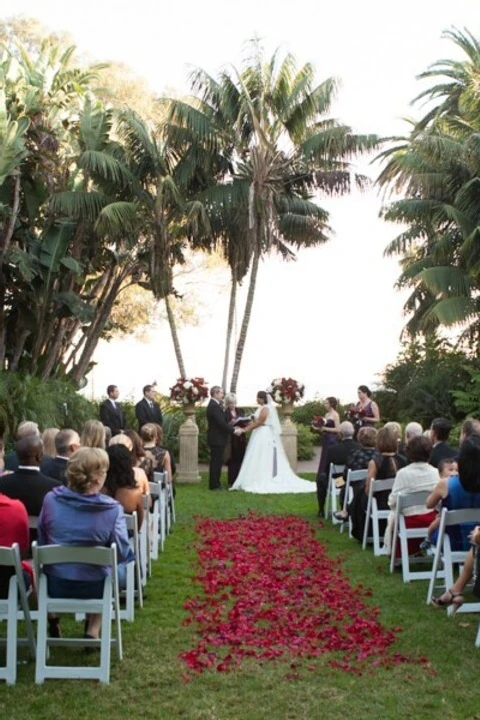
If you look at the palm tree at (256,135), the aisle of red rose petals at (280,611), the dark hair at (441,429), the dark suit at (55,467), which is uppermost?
the palm tree at (256,135)

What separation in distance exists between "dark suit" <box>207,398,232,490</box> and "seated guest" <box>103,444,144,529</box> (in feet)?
33.6

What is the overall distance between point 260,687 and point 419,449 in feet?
13.0

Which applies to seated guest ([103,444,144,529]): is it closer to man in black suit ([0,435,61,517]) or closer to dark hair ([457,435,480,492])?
man in black suit ([0,435,61,517])

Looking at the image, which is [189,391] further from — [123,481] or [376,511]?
[123,481]

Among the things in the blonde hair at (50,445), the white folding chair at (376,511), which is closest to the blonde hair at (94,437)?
the blonde hair at (50,445)

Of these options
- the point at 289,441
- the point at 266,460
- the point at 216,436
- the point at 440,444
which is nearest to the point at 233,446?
the point at 216,436

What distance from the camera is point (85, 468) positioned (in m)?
6.43

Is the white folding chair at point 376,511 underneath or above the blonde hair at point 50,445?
underneath

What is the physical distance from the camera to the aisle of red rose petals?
6691 mm

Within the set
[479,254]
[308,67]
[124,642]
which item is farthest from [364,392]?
[308,67]

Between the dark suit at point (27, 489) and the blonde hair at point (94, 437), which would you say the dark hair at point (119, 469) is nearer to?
the blonde hair at point (94, 437)

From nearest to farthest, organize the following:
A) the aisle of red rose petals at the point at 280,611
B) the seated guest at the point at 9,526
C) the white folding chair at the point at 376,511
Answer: the seated guest at the point at 9,526
the aisle of red rose petals at the point at 280,611
the white folding chair at the point at 376,511

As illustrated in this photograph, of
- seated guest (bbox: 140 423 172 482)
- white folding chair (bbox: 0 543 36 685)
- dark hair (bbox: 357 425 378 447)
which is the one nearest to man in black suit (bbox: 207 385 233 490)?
seated guest (bbox: 140 423 172 482)

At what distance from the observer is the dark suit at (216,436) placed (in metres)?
18.4
